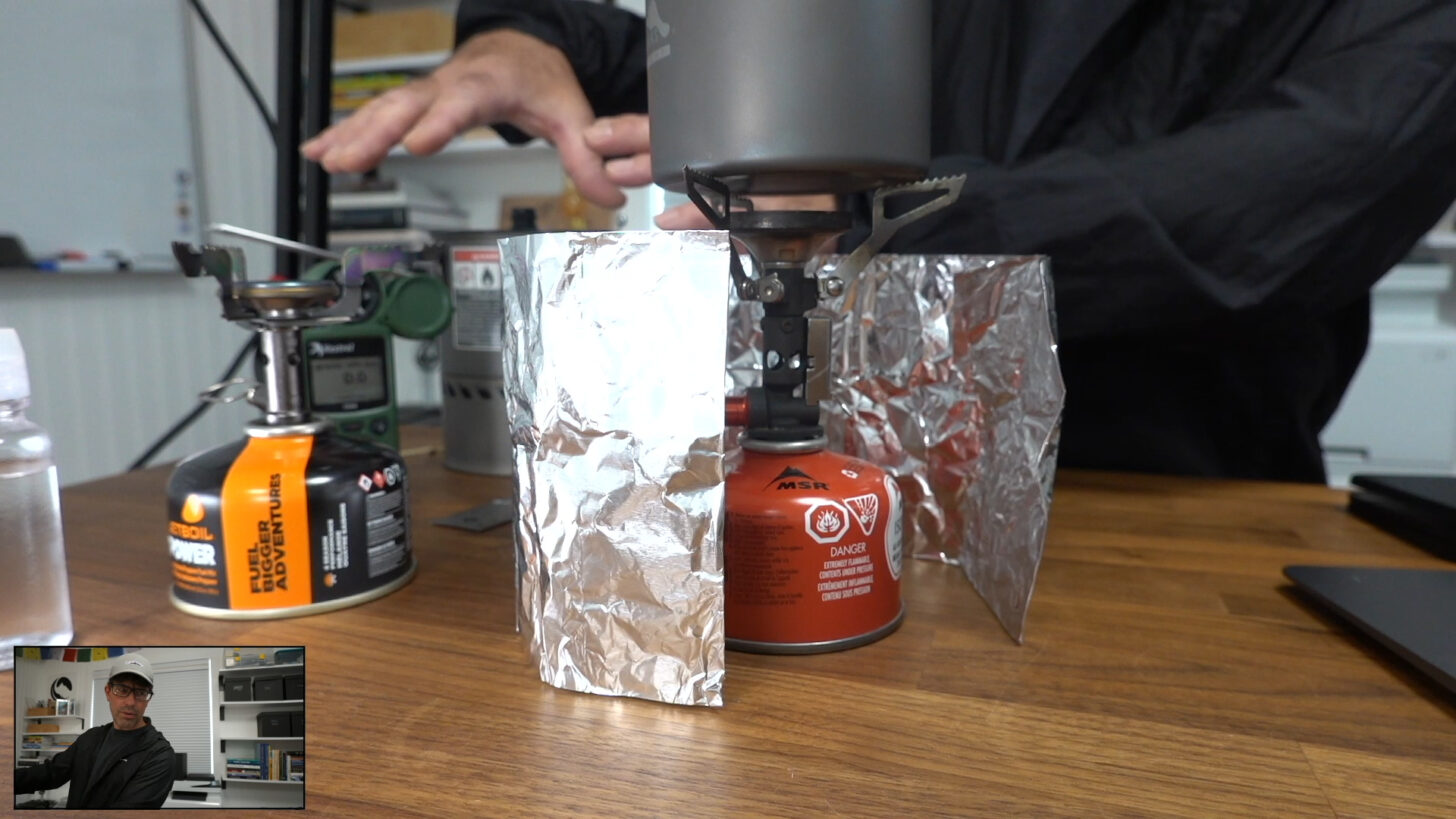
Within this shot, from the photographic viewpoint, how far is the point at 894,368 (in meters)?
0.59

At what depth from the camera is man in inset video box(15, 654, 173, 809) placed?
11.4 inches

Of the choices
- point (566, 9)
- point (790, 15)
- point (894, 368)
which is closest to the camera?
point (790, 15)

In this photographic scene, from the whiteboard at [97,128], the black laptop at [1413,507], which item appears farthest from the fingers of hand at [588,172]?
the whiteboard at [97,128]

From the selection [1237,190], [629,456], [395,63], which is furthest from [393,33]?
[629,456]

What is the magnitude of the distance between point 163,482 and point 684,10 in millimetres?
715

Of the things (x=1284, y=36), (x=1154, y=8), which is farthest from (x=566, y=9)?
(x=1284, y=36)

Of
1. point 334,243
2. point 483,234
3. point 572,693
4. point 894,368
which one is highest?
point 334,243

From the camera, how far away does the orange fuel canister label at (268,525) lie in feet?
1.48

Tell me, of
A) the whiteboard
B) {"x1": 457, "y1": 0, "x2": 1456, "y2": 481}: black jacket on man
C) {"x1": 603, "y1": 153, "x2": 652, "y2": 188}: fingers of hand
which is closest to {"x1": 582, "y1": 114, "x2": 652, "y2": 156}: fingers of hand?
{"x1": 603, "y1": 153, "x2": 652, "y2": 188}: fingers of hand

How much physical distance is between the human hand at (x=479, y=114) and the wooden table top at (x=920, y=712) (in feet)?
1.10

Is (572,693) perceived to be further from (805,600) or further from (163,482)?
(163,482)

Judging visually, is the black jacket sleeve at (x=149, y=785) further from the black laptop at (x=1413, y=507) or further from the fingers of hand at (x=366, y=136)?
the black laptop at (x=1413, y=507)

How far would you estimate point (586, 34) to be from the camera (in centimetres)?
96

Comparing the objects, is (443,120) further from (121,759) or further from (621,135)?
(121,759)
